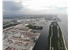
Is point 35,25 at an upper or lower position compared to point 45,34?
upper

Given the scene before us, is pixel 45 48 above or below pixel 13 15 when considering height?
below

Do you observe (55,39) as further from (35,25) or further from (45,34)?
(35,25)

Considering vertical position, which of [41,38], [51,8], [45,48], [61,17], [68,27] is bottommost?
[45,48]

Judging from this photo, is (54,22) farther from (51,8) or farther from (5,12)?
(5,12)

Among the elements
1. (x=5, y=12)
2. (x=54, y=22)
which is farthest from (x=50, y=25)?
(x=5, y=12)

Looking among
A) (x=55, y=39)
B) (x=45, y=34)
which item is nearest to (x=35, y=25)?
(x=45, y=34)

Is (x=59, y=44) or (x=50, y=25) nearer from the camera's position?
(x=59, y=44)

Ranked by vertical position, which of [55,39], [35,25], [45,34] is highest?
[35,25]

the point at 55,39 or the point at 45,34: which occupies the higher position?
the point at 45,34

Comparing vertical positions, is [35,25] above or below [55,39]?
above

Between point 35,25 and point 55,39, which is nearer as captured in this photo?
point 55,39
